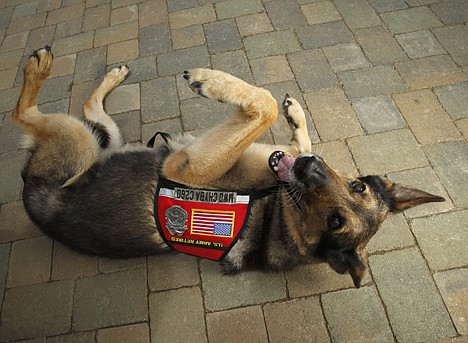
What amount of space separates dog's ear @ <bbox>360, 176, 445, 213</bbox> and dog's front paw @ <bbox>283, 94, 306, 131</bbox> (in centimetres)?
115

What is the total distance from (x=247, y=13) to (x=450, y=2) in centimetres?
271

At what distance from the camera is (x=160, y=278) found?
317cm

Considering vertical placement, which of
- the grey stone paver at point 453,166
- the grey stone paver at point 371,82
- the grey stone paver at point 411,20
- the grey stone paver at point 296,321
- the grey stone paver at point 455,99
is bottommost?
the grey stone paver at point 296,321

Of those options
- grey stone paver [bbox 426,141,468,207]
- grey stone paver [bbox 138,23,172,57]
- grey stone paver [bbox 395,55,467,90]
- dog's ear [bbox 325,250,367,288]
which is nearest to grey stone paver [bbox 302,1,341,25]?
grey stone paver [bbox 395,55,467,90]

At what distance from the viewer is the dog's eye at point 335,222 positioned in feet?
7.88

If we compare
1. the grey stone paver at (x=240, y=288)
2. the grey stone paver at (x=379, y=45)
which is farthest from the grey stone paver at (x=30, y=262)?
the grey stone paver at (x=379, y=45)

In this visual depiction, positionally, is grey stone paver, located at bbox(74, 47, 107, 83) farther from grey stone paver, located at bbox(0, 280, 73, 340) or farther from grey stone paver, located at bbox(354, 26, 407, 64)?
grey stone paver, located at bbox(354, 26, 407, 64)

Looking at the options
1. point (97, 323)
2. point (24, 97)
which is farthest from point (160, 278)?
point (24, 97)

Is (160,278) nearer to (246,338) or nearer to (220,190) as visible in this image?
(246,338)

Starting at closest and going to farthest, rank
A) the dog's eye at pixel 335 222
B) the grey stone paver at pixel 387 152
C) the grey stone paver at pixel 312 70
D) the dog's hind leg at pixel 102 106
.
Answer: the dog's eye at pixel 335 222 < the grey stone paver at pixel 387 152 < the dog's hind leg at pixel 102 106 < the grey stone paver at pixel 312 70

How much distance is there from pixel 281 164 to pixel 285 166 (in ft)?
0.14

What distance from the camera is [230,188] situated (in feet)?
9.18

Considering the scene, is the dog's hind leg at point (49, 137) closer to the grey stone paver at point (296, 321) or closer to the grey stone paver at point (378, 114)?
the grey stone paver at point (296, 321)

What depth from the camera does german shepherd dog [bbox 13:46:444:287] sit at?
2494 millimetres
